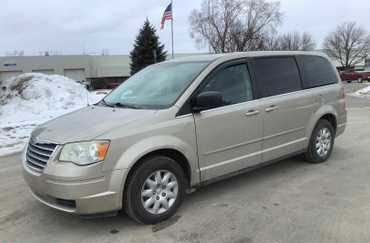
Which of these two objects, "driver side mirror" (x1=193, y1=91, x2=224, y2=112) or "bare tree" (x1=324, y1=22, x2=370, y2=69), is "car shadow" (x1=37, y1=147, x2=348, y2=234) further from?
"bare tree" (x1=324, y1=22, x2=370, y2=69)

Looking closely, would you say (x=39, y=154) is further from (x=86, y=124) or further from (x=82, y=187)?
(x=82, y=187)

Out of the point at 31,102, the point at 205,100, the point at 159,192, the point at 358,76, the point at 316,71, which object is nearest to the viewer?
the point at 159,192

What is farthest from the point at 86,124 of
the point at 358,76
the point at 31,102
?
the point at 358,76

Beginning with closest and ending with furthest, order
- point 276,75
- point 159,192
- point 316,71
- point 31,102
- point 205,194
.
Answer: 1. point 159,192
2. point 205,194
3. point 276,75
4. point 316,71
5. point 31,102

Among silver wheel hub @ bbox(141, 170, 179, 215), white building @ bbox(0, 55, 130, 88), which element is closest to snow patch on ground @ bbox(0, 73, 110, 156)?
silver wheel hub @ bbox(141, 170, 179, 215)

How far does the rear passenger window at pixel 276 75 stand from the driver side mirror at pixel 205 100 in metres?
1.01

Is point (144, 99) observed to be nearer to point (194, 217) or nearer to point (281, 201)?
point (194, 217)

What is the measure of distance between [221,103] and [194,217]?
1.40 meters

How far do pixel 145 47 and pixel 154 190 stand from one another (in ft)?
147

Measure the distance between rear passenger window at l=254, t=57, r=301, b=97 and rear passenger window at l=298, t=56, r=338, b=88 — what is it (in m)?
0.19

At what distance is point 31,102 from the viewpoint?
49.5 ft

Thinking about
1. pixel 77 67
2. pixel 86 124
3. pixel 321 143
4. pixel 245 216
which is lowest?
pixel 245 216

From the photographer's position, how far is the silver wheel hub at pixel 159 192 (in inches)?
152

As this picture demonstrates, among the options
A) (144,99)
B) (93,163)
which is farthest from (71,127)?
(144,99)
